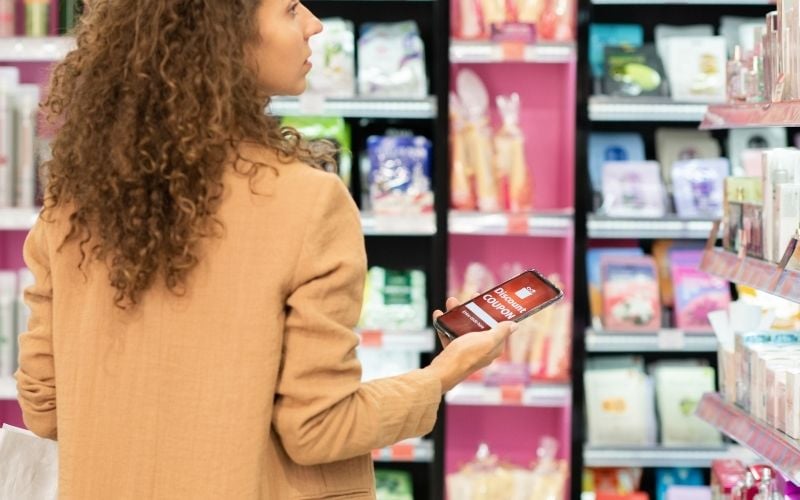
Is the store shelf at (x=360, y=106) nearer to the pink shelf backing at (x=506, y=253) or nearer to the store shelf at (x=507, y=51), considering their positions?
the store shelf at (x=507, y=51)

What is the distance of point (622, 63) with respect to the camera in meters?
4.01

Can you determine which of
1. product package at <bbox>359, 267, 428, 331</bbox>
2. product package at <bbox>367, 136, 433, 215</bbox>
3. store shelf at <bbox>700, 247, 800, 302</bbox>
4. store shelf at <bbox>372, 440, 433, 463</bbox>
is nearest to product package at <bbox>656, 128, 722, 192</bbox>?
product package at <bbox>367, 136, 433, 215</bbox>

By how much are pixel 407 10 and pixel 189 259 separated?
2881mm

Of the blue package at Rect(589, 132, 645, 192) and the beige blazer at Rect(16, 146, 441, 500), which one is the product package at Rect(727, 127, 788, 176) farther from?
the beige blazer at Rect(16, 146, 441, 500)

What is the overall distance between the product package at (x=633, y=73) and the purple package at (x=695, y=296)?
0.59m

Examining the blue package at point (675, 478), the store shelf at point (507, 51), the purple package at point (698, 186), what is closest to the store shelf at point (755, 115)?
the store shelf at point (507, 51)

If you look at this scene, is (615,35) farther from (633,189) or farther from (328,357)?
(328,357)

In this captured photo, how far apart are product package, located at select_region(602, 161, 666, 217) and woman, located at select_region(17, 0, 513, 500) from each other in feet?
8.03

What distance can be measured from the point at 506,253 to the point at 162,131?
2841mm

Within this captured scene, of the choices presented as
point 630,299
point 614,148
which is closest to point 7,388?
point 630,299

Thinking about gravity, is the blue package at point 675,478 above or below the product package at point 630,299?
below

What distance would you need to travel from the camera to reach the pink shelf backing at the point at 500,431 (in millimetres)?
4375

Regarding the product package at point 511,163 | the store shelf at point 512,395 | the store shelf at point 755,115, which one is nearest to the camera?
the store shelf at point 755,115

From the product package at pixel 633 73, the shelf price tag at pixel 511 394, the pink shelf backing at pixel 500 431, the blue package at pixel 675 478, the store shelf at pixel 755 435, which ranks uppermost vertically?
the product package at pixel 633 73
